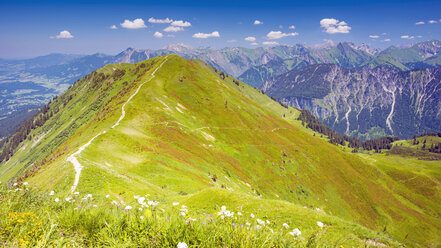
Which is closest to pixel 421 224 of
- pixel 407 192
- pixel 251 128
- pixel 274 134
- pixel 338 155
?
pixel 407 192

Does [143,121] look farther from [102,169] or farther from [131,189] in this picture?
[131,189]

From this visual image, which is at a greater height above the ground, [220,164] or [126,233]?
[126,233]

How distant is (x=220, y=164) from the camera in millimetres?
76438

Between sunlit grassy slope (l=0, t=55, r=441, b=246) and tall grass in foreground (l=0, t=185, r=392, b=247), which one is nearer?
tall grass in foreground (l=0, t=185, r=392, b=247)

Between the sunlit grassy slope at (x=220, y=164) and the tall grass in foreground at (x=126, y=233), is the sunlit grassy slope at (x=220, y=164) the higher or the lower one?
the lower one

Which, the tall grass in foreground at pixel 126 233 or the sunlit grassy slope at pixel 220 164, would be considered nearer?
the tall grass in foreground at pixel 126 233

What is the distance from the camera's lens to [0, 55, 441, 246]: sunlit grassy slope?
37.7 metres

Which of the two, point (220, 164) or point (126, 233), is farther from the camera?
point (220, 164)

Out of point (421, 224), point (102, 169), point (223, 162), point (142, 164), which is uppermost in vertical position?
point (102, 169)

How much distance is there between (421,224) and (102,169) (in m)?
136

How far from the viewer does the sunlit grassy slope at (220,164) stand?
37.7m

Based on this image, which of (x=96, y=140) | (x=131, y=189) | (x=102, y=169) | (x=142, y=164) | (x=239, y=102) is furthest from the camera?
(x=239, y=102)

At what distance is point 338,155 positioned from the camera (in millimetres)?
133125

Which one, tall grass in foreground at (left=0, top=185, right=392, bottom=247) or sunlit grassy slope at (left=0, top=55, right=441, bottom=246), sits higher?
tall grass in foreground at (left=0, top=185, right=392, bottom=247)
